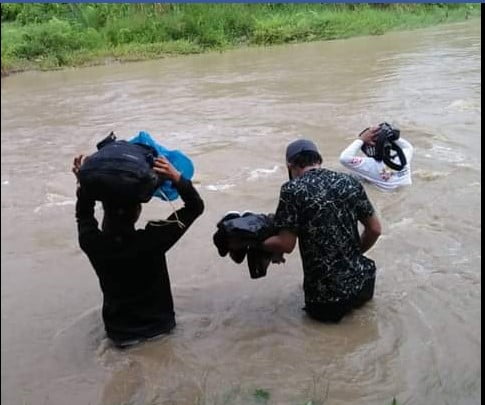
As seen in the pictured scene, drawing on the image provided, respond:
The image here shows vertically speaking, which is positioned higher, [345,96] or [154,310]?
[154,310]

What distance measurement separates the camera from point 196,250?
540cm

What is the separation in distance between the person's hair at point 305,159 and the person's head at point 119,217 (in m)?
0.90

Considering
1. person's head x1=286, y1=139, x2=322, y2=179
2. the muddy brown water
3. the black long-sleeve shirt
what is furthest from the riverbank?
person's head x1=286, y1=139, x2=322, y2=179

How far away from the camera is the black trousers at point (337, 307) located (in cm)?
400

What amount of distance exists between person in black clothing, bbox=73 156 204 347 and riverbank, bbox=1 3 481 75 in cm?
1248

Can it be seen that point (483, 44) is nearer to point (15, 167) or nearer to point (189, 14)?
point (15, 167)

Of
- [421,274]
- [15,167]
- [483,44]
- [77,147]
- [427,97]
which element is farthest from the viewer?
[427,97]

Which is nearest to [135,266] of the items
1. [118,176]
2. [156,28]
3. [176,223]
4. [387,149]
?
[176,223]

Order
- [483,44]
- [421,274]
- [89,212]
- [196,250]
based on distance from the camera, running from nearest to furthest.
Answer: [483,44]
[89,212]
[421,274]
[196,250]

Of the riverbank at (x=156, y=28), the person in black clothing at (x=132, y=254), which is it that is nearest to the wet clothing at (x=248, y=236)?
the person in black clothing at (x=132, y=254)

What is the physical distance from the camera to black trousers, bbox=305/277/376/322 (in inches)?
158

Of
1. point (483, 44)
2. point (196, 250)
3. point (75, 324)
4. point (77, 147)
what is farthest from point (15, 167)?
point (483, 44)

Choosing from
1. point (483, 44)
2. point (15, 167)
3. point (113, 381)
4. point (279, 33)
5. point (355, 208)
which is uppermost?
point (483, 44)

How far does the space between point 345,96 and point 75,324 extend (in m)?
7.71
